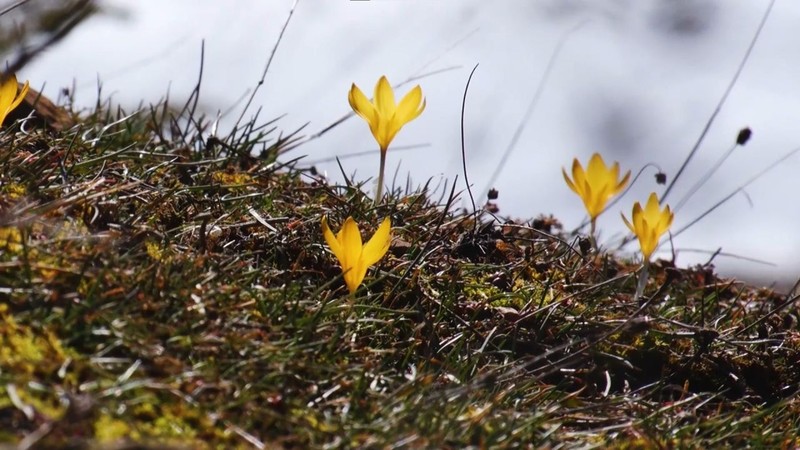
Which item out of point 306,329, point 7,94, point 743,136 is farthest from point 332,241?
point 743,136

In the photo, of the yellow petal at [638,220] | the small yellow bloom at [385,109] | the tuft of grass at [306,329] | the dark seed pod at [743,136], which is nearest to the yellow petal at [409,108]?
the small yellow bloom at [385,109]

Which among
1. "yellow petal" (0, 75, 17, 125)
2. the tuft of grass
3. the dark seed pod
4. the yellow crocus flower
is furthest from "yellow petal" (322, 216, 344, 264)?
the dark seed pod

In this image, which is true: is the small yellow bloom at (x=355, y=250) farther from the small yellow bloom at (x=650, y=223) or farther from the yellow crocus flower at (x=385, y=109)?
the small yellow bloom at (x=650, y=223)

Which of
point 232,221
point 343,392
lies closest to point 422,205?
point 232,221

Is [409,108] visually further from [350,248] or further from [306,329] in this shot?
[306,329]

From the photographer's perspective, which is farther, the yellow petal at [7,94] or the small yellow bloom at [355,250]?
the yellow petal at [7,94]

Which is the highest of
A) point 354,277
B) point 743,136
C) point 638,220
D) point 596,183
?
point 743,136

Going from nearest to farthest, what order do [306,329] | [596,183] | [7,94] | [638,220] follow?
1. [306,329]
2. [7,94]
3. [638,220]
4. [596,183]
